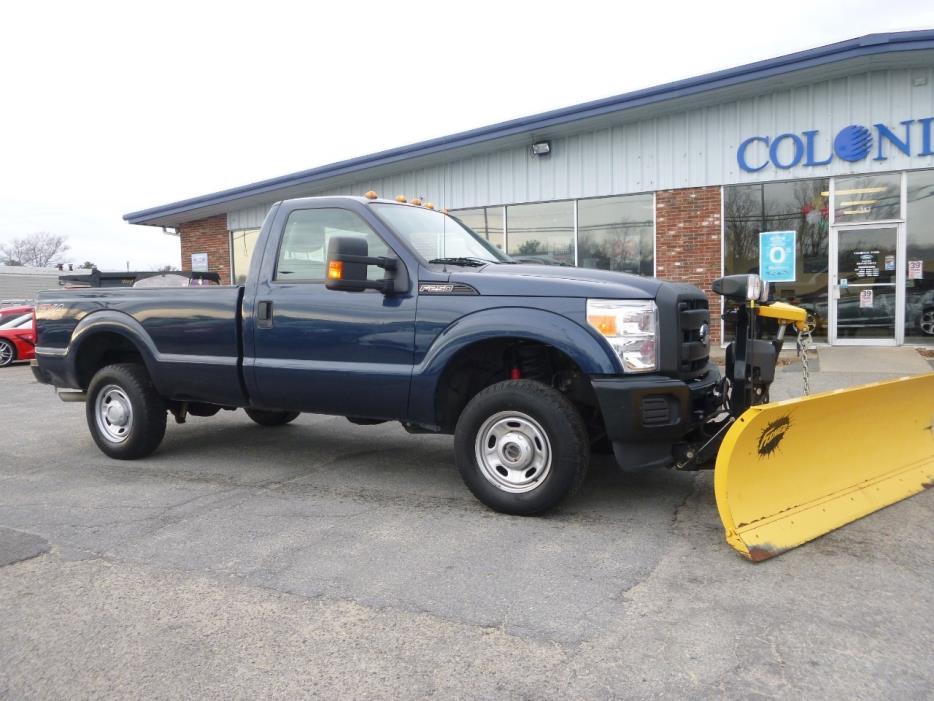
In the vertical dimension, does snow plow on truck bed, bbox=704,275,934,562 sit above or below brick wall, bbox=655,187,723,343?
below

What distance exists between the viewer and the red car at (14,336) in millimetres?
16469

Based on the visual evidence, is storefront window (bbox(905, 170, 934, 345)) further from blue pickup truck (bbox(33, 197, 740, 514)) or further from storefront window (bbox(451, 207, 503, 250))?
blue pickup truck (bbox(33, 197, 740, 514))

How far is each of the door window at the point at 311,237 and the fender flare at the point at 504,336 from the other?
1.03 meters

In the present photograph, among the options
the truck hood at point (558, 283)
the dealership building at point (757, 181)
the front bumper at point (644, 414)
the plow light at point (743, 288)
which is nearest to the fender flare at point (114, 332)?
the truck hood at point (558, 283)

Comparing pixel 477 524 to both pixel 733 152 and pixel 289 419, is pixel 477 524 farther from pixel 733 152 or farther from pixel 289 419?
pixel 733 152

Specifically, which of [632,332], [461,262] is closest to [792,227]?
[461,262]

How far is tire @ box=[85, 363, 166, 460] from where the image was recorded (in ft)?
19.2

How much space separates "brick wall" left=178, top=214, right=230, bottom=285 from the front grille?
17730mm

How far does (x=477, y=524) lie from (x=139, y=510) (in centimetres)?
216

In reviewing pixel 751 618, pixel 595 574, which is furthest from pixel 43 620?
pixel 751 618

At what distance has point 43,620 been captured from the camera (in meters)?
3.08

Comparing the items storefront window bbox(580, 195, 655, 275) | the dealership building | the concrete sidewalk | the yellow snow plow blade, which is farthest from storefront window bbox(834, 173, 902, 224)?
the yellow snow plow blade

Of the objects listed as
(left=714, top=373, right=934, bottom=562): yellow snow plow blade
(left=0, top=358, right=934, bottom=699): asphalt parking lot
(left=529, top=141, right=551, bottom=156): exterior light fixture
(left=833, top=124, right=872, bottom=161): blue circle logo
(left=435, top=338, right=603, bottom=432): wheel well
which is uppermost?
(left=529, top=141, right=551, bottom=156): exterior light fixture

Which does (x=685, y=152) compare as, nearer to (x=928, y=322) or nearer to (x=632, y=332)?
(x=928, y=322)
